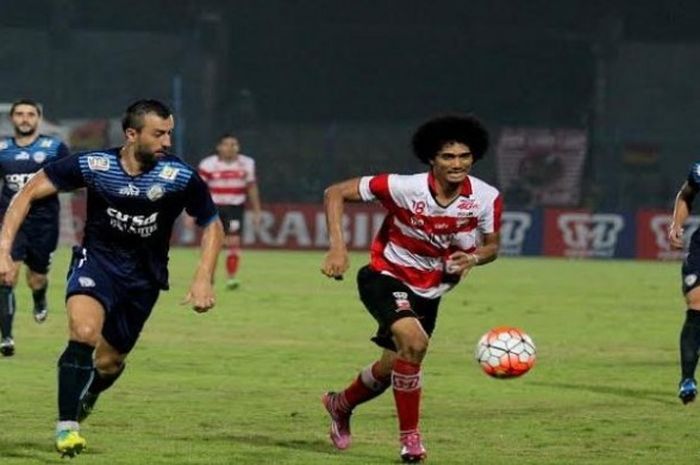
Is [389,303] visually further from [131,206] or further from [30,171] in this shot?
[30,171]

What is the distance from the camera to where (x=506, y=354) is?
1182 centimetres

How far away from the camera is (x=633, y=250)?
140 ft

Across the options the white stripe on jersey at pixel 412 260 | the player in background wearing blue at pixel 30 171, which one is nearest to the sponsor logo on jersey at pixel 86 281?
the white stripe on jersey at pixel 412 260

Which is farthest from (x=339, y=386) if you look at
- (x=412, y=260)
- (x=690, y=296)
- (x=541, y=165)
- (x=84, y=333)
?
(x=541, y=165)

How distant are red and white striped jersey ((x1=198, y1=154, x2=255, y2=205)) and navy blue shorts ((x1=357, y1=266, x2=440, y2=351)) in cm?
1867

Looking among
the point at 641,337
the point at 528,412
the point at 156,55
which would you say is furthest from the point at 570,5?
the point at 528,412

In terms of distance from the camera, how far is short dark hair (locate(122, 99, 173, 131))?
10656mm

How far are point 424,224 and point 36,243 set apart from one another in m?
8.66

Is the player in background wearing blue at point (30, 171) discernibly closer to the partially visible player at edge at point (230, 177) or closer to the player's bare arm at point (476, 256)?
the player's bare arm at point (476, 256)

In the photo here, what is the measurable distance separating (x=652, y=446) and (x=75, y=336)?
3693mm

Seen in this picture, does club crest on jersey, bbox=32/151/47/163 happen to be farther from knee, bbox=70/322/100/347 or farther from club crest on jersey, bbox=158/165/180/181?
knee, bbox=70/322/100/347

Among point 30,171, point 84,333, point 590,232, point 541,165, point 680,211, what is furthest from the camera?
point 541,165

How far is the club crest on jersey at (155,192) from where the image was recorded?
35.4ft

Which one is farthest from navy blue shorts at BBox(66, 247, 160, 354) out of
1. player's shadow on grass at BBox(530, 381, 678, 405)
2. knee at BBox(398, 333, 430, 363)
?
player's shadow on grass at BBox(530, 381, 678, 405)
